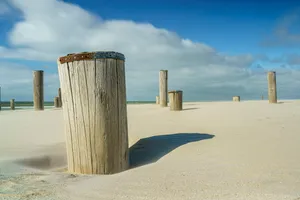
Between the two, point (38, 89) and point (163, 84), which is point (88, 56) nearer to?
point (163, 84)

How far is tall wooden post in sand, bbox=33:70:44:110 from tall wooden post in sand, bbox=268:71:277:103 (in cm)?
1132

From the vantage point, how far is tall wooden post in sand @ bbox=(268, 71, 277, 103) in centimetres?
1385

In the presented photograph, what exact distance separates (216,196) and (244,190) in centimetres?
29

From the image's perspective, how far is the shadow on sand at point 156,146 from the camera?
4080 mm

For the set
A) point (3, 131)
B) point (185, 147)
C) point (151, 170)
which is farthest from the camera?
point (3, 131)

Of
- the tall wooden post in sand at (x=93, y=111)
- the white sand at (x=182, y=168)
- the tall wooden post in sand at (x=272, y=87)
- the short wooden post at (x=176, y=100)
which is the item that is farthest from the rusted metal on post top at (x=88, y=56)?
the tall wooden post in sand at (x=272, y=87)

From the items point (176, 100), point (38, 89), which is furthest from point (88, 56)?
point (38, 89)

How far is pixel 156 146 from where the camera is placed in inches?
178

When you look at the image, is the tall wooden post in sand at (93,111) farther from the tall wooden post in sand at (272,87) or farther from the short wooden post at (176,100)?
the tall wooden post in sand at (272,87)

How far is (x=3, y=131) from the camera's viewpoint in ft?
21.6

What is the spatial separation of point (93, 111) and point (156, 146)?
142 cm

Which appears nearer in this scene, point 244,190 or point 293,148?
point 244,190

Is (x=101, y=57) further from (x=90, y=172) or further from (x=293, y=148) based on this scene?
(x=293, y=148)

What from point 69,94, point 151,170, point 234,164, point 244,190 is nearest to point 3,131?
point 69,94
